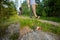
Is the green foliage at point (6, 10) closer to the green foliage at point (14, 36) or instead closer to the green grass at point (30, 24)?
the green grass at point (30, 24)

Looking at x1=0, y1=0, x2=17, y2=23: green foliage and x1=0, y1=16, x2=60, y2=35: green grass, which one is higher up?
x1=0, y1=0, x2=17, y2=23: green foliage

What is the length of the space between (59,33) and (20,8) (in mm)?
456

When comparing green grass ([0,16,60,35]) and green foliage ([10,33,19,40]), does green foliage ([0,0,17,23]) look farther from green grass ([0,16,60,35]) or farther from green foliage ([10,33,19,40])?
green foliage ([10,33,19,40])

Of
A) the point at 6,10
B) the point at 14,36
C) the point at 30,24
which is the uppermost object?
the point at 6,10

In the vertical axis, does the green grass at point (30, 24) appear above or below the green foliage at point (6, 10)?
below

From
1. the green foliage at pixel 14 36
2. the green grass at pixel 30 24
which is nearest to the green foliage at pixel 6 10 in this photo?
the green grass at pixel 30 24

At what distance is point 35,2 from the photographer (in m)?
1.60

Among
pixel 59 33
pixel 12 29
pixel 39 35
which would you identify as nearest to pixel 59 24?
pixel 59 33

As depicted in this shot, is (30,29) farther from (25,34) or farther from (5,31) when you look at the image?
(5,31)

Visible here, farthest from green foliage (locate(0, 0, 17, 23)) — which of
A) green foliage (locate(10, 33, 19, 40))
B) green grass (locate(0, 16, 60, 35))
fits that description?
green foliage (locate(10, 33, 19, 40))

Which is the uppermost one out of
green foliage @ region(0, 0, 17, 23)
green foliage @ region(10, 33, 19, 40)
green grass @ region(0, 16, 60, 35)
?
green foliage @ region(0, 0, 17, 23)

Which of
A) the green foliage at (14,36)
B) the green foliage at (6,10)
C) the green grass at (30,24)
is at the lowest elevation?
the green foliage at (14,36)

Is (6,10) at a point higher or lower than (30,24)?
higher

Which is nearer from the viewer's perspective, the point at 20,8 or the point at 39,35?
the point at 39,35
